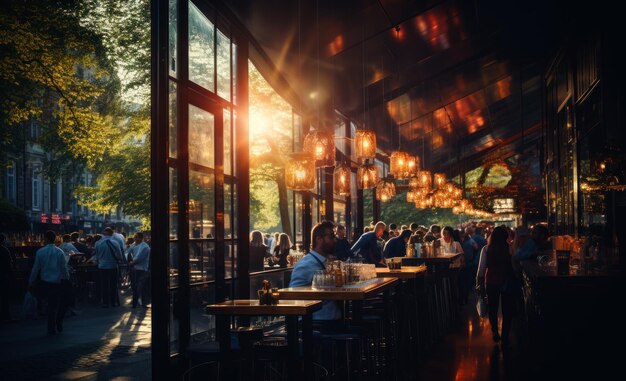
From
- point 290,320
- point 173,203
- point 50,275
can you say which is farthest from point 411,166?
point 290,320

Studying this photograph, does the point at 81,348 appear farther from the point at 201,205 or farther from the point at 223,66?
the point at 223,66

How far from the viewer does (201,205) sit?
8977mm

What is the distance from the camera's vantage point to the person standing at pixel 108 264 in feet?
67.9

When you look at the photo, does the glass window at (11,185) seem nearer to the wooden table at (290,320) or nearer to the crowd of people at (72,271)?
the crowd of people at (72,271)

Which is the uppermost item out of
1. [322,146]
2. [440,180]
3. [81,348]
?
[440,180]

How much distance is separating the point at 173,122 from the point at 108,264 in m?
13.3

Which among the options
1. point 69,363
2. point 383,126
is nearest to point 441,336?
point 69,363

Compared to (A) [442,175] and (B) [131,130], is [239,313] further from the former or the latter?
(B) [131,130]

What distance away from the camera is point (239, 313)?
6898 mm

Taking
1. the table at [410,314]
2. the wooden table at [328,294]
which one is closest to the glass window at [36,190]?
the table at [410,314]

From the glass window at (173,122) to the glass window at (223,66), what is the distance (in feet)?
4.44

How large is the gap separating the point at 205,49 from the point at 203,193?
156cm

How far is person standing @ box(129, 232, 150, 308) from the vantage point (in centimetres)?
2028

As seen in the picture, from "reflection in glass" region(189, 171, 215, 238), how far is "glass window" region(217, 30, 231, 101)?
3.55ft
